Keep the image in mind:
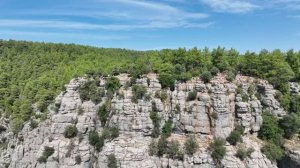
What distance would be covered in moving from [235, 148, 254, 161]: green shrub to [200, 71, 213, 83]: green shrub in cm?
1348

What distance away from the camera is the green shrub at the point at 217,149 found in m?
59.4

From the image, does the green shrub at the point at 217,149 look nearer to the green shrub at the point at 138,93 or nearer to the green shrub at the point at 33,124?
the green shrub at the point at 138,93

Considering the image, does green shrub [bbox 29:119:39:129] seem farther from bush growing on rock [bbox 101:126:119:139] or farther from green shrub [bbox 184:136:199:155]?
green shrub [bbox 184:136:199:155]

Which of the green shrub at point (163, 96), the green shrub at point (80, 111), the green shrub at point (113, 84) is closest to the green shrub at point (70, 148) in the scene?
the green shrub at point (80, 111)

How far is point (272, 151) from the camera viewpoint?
62406 millimetres

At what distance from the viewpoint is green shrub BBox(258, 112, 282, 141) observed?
65.3 metres

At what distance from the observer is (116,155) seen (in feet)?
197

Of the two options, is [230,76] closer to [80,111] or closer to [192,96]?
[192,96]

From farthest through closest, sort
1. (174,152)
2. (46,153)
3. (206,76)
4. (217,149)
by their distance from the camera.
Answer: (206,76) < (46,153) < (174,152) < (217,149)

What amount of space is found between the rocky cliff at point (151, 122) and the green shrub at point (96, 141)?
0.79 meters

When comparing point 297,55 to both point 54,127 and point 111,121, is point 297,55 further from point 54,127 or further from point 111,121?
point 54,127

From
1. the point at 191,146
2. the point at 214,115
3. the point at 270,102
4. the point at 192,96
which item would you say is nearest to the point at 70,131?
the point at 191,146

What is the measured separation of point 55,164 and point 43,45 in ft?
191

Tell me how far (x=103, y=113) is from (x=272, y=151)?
29268 mm
